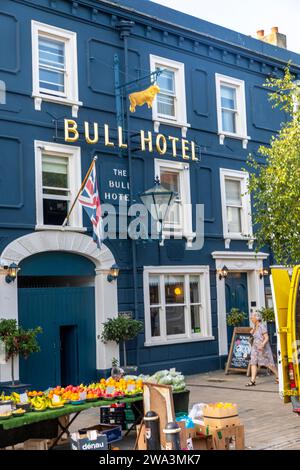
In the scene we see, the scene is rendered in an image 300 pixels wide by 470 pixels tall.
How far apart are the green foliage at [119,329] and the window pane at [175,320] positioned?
1998 mm

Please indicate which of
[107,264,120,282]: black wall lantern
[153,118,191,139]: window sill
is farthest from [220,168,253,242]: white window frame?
[107,264,120,282]: black wall lantern

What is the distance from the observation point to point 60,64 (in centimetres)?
1616

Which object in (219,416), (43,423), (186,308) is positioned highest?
(186,308)

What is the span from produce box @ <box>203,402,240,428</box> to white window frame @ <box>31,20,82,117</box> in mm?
9117

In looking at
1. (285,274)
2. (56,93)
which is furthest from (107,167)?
(285,274)

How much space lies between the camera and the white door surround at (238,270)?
18.7 meters

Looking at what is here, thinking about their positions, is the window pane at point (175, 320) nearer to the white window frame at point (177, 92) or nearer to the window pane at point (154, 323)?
the window pane at point (154, 323)

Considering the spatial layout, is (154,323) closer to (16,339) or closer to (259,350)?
(259,350)

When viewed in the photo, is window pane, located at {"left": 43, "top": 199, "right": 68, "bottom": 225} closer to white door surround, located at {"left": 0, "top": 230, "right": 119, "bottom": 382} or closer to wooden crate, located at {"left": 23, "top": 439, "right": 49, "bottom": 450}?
white door surround, located at {"left": 0, "top": 230, "right": 119, "bottom": 382}

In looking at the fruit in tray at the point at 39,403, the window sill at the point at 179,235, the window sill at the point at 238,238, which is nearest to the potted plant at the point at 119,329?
the window sill at the point at 179,235

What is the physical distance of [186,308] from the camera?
18062 mm

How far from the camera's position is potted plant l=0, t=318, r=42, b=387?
13430 mm

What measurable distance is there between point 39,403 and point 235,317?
10434mm

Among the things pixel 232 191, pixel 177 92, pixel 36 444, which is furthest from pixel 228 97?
pixel 36 444
